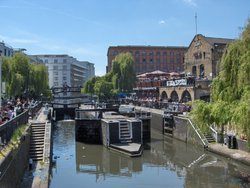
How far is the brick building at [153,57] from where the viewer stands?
12175 cm

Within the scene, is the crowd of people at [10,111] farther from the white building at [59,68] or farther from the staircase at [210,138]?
the white building at [59,68]

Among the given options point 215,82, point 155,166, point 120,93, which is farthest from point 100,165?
point 120,93

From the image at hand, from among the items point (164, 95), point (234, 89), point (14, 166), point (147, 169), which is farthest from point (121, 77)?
point (14, 166)

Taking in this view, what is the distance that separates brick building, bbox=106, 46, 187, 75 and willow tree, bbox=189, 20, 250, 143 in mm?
97514

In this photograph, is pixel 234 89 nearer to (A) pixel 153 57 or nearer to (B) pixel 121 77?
(B) pixel 121 77

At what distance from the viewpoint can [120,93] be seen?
7500 centimetres

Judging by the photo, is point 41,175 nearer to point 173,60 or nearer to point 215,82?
point 215,82

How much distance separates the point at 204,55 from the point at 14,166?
4997cm

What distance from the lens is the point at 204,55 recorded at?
203ft

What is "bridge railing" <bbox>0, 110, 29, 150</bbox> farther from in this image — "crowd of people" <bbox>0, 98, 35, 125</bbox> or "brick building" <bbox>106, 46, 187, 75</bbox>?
"brick building" <bbox>106, 46, 187, 75</bbox>

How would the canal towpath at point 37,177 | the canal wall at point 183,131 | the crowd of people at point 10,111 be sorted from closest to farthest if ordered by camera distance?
the canal towpath at point 37,177 → the crowd of people at point 10,111 → the canal wall at point 183,131

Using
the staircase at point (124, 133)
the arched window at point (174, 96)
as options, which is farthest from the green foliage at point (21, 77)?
the staircase at point (124, 133)

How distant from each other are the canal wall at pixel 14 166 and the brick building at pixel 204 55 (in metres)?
40.3

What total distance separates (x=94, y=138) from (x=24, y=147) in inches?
563
